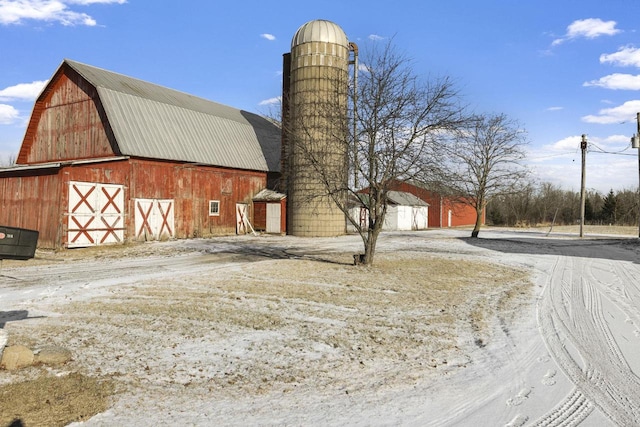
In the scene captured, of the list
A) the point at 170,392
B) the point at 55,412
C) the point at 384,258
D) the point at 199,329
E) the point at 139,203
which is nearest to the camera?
the point at 55,412

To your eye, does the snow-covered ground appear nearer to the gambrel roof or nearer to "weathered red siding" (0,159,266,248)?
"weathered red siding" (0,159,266,248)

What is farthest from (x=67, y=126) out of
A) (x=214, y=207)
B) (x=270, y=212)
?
(x=270, y=212)

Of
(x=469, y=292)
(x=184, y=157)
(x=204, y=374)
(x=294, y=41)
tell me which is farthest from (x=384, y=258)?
(x=294, y=41)

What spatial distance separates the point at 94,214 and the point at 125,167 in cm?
319

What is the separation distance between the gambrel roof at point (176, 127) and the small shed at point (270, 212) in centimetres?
237

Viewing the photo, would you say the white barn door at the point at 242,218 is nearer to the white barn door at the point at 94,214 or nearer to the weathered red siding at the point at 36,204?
the white barn door at the point at 94,214

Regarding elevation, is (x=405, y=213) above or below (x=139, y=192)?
below

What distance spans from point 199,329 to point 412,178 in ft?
27.3

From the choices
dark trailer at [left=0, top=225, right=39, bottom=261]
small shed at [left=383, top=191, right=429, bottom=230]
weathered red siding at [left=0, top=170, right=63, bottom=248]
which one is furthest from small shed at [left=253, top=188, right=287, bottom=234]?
dark trailer at [left=0, top=225, right=39, bottom=261]

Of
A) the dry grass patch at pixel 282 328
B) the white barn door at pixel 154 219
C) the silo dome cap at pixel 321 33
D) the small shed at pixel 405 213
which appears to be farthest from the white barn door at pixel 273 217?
the dry grass patch at pixel 282 328

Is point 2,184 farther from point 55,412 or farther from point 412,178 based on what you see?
point 55,412

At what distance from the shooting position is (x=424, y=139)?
13219mm

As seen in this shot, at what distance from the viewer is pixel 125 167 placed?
22.8 metres

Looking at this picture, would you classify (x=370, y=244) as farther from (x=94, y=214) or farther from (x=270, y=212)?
(x=270, y=212)
